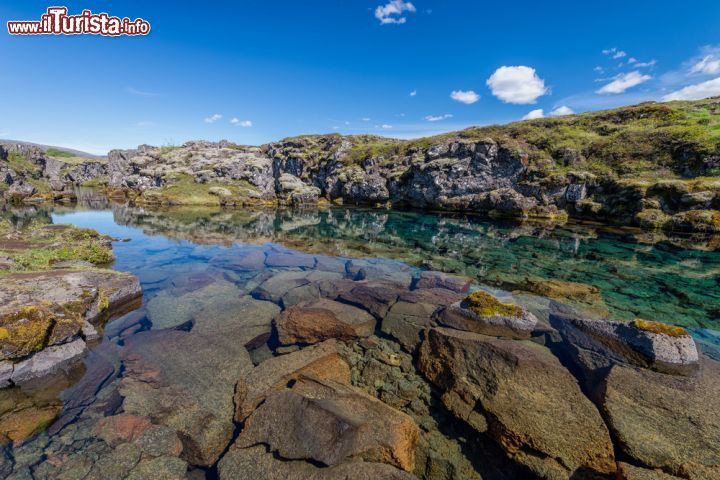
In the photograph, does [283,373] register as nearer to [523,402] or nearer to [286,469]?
[286,469]

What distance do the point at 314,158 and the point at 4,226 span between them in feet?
262

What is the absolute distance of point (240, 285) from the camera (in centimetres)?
1661

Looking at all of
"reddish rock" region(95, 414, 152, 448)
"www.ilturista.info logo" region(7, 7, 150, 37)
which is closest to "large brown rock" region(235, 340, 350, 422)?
"reddish rock" region(95, 414, 152, 448)

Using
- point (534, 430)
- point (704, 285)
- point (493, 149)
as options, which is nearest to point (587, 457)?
point (534, 430)

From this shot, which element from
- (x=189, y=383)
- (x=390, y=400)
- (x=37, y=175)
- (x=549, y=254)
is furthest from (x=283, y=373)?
(x=37, y=175)

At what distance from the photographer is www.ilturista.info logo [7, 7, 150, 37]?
21750mm

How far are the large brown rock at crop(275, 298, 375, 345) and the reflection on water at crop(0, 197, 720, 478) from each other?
1.27 meters

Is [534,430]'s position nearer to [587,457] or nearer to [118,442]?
[587,457]

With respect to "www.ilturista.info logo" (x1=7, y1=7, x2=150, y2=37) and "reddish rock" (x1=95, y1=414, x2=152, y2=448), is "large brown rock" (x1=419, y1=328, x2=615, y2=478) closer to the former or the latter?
"reddish rock" (x1=95, y1=414, x2=152, y2=448)

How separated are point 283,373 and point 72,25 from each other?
31236mm

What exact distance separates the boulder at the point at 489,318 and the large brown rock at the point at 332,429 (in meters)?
5.08

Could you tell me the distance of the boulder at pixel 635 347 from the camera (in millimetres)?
8273

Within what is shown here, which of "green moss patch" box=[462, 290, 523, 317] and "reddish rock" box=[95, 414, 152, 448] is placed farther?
"green moss patch" box=[462, 290, 523, 317]

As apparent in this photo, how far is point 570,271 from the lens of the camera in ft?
69.2
